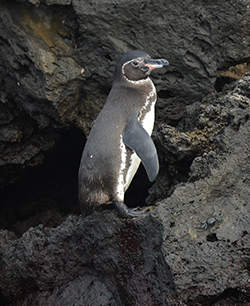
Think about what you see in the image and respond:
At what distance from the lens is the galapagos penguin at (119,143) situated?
316cm

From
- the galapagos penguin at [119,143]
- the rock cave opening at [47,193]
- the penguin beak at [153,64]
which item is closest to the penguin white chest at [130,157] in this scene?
the galapagos penguin at [119,143]

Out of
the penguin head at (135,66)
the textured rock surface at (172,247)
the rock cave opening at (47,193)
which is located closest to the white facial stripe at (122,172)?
the textured rock surface at (172,247)

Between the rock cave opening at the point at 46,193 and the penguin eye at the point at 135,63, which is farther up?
the penguin eye at the point at 135,63

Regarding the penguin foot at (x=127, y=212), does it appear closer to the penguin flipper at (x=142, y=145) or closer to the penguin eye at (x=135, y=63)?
the penguin flipper at (x=142, y=145)

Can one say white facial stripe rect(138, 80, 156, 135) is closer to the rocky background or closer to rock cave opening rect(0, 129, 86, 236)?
the rocky background

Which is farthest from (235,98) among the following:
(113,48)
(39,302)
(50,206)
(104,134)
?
(50,206)

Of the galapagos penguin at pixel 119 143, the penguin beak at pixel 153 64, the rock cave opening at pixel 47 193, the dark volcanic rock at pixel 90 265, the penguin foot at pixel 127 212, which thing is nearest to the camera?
the dark volcanic rock at pixel 90 265

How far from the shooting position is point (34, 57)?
4090 millimetres

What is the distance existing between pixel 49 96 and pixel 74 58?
0.48m

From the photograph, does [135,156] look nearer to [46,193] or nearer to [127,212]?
[127,212]

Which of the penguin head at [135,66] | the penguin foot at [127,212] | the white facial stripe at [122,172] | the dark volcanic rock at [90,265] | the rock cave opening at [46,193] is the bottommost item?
the rock cave opening at [46,193]

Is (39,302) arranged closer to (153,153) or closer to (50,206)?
(153,153)

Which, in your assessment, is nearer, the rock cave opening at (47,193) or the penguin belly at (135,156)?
the penguin belly at (135,156)

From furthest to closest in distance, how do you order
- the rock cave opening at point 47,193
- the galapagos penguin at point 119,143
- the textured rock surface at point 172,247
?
the rock cave opening at point 47,193
the galapagos penguin at point 119,143
the textured rock surface at point 172,247
